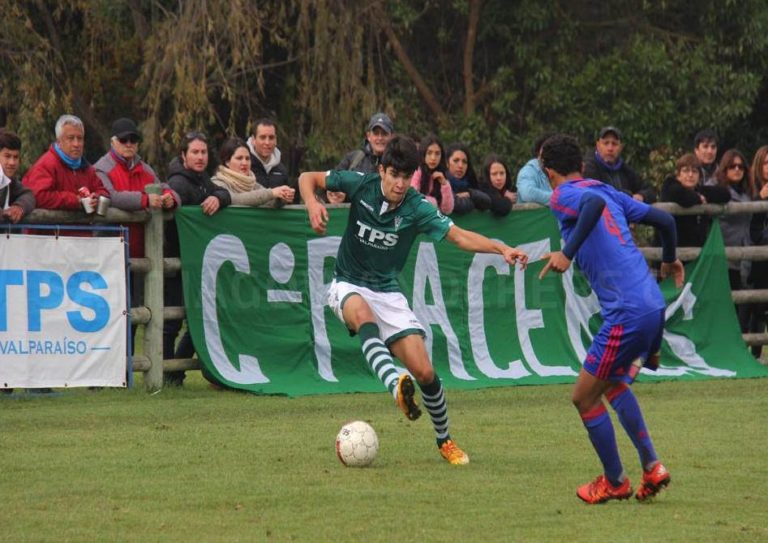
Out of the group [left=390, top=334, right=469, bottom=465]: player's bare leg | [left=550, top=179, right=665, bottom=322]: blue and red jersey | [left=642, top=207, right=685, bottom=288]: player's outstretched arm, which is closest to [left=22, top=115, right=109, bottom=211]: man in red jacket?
[left=390, top=334, right=469, bottom=465]: player's bare leg

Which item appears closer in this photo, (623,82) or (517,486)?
(517,486)

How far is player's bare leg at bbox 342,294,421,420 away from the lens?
29.5 ft

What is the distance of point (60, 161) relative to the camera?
42.3 ft

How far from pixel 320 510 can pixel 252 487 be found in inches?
31.5

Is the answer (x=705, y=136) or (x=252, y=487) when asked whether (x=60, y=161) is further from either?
(x=705, y=136)

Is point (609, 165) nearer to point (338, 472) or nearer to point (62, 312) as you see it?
point (62, 312)

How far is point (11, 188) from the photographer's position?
12.4 m

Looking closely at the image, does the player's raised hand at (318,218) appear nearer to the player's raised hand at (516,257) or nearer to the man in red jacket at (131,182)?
the player's raised hand at (516,257)

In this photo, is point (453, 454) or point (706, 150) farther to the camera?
point (706, 150)

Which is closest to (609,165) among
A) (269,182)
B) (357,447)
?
→ (269,182)

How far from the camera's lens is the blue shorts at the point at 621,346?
26.8 feet

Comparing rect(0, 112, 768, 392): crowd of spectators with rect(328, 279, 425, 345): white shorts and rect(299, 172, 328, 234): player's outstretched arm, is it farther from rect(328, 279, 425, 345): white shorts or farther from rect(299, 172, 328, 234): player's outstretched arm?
rect(328, 279, 425, 345): white shorts

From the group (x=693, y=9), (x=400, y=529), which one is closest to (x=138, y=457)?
(x=400, y=529)

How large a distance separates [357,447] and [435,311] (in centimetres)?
542
